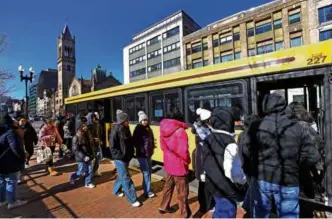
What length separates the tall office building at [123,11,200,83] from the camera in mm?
53469

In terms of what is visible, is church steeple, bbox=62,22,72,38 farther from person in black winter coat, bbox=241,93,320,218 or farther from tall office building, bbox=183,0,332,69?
person in black winter coat, bbox=241,93,320,218

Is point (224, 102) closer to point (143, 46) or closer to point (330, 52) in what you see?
point (330, 52)

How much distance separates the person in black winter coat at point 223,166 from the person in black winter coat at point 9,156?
13.1 feet

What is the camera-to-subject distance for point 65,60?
9238 cm

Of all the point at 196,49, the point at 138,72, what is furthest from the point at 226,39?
the point at 138,72

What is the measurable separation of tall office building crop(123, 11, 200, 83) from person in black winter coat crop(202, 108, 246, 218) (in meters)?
47.8

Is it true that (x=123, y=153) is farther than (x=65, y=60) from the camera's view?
No

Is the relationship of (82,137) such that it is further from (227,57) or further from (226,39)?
(226,39)

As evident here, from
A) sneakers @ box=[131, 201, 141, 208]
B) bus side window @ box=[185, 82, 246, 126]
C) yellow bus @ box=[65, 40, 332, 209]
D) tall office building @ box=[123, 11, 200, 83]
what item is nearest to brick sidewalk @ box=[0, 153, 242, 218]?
sneakers @ box=[131, 201, 141, 208]

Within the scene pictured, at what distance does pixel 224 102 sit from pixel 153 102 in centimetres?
281

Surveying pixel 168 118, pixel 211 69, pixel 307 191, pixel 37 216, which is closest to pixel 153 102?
pixel 211 69

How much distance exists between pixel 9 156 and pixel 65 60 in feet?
310

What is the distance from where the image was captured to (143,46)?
64000 mm

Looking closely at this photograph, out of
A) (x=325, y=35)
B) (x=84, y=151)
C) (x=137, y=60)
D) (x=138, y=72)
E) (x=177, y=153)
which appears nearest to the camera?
(x=177, y=153)
